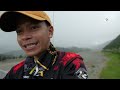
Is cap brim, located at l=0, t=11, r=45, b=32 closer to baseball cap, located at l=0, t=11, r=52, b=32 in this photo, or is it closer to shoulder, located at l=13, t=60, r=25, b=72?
baseball cap, located at l=0, t=11, r=52, b=32

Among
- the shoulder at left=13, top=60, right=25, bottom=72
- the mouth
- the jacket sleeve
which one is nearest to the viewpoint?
the jacket sleeve

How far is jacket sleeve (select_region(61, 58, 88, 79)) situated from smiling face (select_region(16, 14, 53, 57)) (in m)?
0.16

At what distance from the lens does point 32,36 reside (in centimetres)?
119

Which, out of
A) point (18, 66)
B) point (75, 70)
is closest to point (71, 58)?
point (75, 70)

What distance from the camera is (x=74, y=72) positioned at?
1126mm

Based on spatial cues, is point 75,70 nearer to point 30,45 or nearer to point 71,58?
point 71,58

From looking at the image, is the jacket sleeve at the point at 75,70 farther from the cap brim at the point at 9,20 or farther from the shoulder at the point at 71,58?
the cap brim at the point at 9,20

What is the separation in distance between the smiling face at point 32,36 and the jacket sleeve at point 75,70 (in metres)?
0.16

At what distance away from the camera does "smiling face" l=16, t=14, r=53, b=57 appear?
1200mm

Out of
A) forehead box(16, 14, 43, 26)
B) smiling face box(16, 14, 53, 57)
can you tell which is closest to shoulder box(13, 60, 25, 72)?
smiling face box(16, 14, 53, 57)

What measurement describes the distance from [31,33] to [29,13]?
9cm

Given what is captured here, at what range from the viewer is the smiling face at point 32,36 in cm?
120

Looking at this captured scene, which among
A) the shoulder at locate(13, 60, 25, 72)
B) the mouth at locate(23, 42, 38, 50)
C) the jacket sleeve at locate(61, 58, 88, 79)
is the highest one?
the mouth at locate(23, 42, 38, 50)
